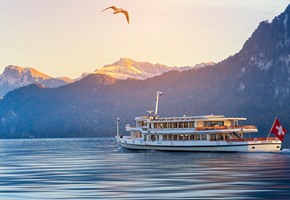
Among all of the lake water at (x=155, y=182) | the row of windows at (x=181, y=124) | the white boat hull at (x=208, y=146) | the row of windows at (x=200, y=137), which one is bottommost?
the lake water at (x=155, y=182)

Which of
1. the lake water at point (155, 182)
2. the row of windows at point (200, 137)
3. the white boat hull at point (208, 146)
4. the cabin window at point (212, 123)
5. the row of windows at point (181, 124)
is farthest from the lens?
the row of windows at point (181, 124)

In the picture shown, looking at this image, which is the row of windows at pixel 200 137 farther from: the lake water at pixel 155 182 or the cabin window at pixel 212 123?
the lake water at pixel 155 182

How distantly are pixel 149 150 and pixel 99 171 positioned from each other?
57532 millimetres

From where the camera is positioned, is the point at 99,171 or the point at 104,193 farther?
the point at 99,171

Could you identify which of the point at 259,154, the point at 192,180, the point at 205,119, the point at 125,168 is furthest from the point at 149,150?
the point at 192,180

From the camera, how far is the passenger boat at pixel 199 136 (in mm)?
123056

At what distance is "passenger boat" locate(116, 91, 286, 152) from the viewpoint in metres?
123

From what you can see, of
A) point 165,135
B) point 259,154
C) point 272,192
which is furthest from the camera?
point 165,135

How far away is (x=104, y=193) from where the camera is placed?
56.5 metres

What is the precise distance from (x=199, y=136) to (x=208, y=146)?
436 centimetres

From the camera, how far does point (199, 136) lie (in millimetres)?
131500

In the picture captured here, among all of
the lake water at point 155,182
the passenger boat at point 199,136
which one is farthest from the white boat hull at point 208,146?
the lake water at point 155,182

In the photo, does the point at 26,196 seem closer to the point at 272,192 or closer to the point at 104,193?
the point at 104,193

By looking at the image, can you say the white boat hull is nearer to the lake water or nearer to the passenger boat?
A: the passenger boat
